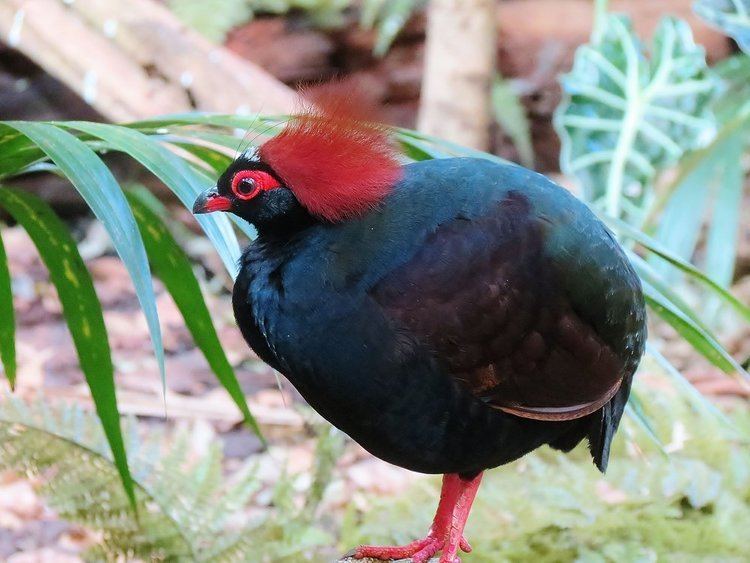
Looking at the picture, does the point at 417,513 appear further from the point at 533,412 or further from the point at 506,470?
the point at 533,412

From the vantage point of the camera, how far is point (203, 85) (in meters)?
3.71

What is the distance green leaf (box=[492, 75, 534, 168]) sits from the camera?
205 inches

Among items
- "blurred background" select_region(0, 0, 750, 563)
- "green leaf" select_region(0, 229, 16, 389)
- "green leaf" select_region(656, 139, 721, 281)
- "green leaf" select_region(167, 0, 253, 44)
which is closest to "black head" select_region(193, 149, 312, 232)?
"blurred background" select_region(0, 0, 750, 563)

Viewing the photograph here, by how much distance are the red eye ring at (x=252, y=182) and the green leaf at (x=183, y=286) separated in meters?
0.25

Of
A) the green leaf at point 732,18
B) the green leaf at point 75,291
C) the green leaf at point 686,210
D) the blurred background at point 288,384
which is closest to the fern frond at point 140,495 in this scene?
the blurred background at point 288,384

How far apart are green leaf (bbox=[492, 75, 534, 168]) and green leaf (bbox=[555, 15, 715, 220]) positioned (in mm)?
1523

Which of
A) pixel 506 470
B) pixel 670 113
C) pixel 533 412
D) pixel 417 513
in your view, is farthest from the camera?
pixel 670 113

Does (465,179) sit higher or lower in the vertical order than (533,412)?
higher

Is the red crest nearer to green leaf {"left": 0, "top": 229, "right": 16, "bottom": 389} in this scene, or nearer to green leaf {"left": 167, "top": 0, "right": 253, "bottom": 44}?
green leaf {"left": 0, "top": 229, "right": 16, "bottom": 389}

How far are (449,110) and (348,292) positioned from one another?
2.96 meters

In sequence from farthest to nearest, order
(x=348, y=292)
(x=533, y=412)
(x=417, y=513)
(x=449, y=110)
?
(x=449, y=110) < (x=417, y=513) < (x=533, y=412) < (x=348, y=292)

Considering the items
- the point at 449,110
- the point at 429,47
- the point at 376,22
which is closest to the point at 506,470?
the point at 449,110

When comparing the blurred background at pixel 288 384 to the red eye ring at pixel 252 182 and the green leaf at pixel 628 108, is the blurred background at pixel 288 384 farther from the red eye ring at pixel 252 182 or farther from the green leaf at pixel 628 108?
the red eye ring at pixel 252 182

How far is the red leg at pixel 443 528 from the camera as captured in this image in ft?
5.45
